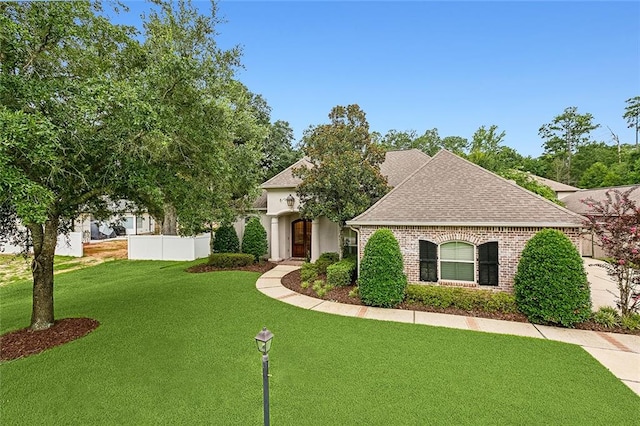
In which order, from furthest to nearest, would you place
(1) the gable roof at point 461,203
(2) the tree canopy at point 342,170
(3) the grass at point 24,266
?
(3) the grass at point 24,266 < (2) the tree canopy at point 342,170 < (1) the gable roof at point 461,203

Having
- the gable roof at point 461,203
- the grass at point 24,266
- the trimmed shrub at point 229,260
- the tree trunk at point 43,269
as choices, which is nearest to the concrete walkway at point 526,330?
the gable roof at point 461,203

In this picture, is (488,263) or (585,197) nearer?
(488,263)

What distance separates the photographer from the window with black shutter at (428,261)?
909cm

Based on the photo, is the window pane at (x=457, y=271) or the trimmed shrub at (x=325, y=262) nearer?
the window pane at (x=457, y=271)

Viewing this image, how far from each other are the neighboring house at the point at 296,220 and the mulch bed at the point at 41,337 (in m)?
9.03

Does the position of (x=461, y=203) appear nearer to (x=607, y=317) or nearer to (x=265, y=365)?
(x=607, y=317)

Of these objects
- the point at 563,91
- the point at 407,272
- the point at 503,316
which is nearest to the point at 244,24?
the point at 407,272

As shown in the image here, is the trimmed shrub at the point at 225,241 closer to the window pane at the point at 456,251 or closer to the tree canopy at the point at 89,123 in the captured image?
the tree canopy at the point at 89,123

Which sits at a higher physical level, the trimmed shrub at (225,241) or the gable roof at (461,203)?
the gable roof at (461,203)

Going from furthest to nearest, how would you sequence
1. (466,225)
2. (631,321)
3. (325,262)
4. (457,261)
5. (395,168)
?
(395,168) → (325,262) → (457,261) → (466,225) → (631,321)

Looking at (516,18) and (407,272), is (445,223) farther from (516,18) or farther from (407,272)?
(516,18)

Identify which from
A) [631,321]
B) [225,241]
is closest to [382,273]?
[631,321]

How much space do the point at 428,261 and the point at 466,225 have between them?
1.61 meters

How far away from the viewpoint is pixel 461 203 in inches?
361
